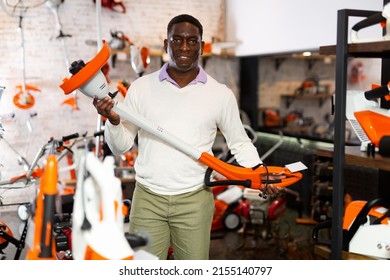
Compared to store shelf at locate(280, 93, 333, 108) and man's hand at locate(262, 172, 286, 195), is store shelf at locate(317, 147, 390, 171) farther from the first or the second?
store shelf at locate(280, 93, 333, 108)

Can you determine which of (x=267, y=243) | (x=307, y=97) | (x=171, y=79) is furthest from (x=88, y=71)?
(x=307, y=97)

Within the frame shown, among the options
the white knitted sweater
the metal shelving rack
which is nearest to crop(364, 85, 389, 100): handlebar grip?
the metal shelving rack

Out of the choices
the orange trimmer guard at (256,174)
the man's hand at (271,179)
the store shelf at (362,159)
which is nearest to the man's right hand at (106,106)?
the orange trimmer guard at (256,174)

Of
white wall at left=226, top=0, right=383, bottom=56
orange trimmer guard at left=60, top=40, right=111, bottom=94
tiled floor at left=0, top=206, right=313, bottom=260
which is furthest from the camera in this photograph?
tiled floor at left=0, top=206, right=313, bottom=260

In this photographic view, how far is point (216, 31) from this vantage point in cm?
246

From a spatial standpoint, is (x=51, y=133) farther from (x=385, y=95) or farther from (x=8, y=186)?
(x=385, y=95)

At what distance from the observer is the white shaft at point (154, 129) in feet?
5.96

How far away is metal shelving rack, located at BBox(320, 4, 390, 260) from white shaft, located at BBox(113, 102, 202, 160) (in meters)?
0.54

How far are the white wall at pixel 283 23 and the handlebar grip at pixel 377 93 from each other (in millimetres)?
882

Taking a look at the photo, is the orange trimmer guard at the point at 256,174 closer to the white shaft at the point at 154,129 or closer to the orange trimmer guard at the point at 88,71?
the white shaft at the point at 154,129

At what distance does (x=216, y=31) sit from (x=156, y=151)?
81 centimetres

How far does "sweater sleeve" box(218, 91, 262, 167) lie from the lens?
80.0 inches

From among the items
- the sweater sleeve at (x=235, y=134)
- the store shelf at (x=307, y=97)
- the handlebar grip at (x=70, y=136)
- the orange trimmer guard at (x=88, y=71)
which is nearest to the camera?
the orange trimmer guard at (x=88, y=71)
